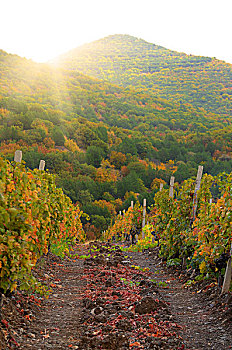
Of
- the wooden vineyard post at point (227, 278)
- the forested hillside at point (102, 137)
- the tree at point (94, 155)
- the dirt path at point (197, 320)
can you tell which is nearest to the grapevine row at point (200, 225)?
the wooden vineyard post at point (227, 278)

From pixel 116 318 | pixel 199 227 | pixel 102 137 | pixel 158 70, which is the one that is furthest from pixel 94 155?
pixel 158 70

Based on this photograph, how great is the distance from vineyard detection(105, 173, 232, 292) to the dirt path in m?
0.43

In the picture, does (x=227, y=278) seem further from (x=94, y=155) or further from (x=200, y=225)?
(x=94, y=155)

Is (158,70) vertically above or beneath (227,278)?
above

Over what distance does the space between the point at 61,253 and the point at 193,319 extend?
541cm

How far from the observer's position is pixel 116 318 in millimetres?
3773

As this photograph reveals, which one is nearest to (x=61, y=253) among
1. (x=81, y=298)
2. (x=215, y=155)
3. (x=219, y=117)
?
(x=81, y=298)

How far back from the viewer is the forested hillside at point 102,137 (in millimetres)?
34656

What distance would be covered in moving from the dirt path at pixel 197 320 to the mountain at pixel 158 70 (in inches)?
2031

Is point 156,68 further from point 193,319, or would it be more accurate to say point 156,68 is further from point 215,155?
point 193,319

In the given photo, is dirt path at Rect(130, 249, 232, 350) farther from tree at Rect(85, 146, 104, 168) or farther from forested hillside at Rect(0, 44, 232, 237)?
tree at Rect(85, 146, 104, 168)

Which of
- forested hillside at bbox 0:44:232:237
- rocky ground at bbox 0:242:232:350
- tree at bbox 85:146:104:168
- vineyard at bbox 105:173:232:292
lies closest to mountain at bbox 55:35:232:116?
forested hillside at bbox 0:44:232:237

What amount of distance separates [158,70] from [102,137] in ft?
133

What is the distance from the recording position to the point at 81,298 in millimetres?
4980
